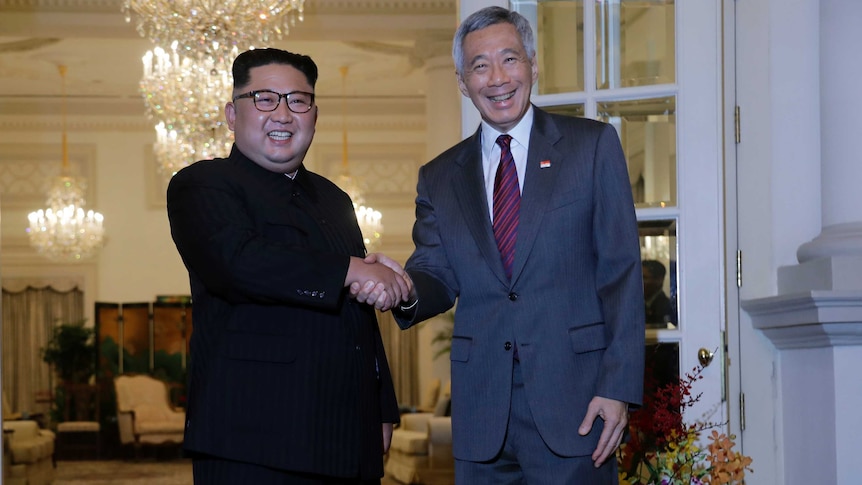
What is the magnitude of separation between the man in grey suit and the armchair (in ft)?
39.5

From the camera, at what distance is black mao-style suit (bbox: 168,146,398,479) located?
241 cm

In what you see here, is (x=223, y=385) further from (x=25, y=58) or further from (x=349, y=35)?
(x=25, y=58)

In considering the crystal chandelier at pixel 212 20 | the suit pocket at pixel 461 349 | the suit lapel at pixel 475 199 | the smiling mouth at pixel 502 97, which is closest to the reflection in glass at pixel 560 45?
the suit lapel at pixel 475 199

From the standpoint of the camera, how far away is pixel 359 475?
2.53 meters

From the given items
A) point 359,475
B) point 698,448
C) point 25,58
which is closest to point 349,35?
point 25,58

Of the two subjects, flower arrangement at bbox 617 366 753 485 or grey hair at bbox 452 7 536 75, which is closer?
grey hair at bbox 452 7 536 75

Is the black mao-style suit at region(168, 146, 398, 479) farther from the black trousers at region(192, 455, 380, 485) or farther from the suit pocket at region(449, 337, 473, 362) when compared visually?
the suit pocket at region(449, 337, 473, 362)

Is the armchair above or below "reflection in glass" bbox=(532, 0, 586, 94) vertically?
below

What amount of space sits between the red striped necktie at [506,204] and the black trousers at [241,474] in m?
0.65

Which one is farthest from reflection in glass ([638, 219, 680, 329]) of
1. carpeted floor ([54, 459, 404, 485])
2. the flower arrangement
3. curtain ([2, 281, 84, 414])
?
curtain ([2, 281, 84, 414])

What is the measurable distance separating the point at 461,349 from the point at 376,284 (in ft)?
0.79

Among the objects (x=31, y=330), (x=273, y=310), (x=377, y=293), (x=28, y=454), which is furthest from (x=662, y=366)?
(x=31, y=330)

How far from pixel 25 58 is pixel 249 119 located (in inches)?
485

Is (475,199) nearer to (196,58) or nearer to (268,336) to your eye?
(268,336)
